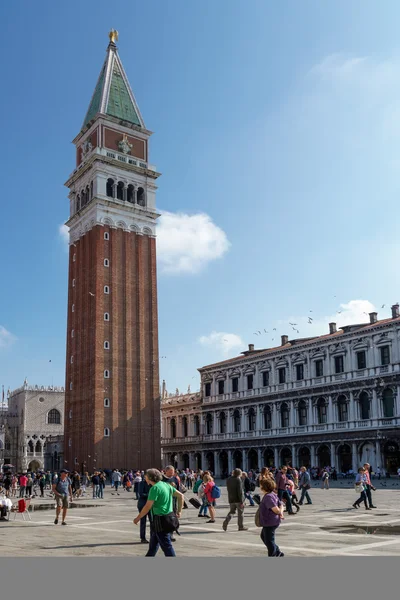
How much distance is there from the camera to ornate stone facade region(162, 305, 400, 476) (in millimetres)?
51375

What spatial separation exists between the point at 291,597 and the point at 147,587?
1.78 meters

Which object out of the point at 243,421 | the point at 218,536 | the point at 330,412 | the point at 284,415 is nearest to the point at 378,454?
the point at 330,412

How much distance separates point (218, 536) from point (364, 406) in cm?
3981

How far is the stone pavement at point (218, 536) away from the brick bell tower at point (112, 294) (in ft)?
127

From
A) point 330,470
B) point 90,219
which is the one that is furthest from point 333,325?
point 90,219

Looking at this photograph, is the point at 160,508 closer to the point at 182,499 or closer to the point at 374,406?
the point at 182,499

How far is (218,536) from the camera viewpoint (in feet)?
50.8

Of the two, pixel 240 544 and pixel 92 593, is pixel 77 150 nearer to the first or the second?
pixel 240 544

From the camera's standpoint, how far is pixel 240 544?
1375cm

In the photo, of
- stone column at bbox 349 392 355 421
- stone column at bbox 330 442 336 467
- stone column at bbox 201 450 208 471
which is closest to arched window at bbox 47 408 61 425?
stone column at bbox 201 450 208 471

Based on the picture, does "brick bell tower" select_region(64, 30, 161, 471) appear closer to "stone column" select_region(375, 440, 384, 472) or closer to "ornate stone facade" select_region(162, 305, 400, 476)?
"ornate stone facade" select_region(162, 305, 400, 476)

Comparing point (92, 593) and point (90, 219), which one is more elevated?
point (90, 219)

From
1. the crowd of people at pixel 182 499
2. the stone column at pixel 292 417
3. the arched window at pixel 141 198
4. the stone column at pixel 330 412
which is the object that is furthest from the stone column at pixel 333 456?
the arched window at pixel 141 198

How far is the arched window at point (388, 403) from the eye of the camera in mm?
50656
